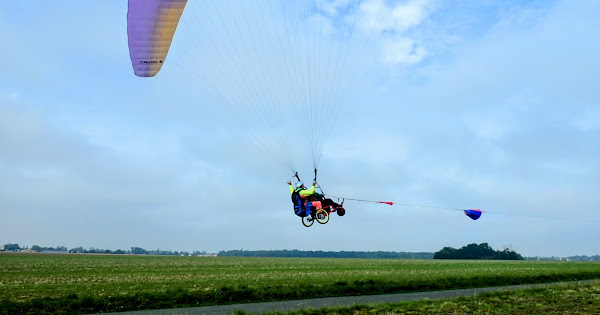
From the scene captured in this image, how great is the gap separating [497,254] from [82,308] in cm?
14083

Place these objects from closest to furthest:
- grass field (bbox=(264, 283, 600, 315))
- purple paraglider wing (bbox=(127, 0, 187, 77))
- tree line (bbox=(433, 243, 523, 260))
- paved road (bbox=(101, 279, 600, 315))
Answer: purple paraglider wing (bbox=(127, 0, 187, 77)) → grass field (bbox=(264, 283, 600, 315)) → paved road (bbox=(101, 279, 600, 315)) → tree line (bbox=(433, 243, 523, 260))

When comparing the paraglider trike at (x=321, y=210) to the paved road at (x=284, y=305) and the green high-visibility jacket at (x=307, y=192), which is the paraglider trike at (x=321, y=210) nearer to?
the green high-visibility jacket at (x=307, y=192)

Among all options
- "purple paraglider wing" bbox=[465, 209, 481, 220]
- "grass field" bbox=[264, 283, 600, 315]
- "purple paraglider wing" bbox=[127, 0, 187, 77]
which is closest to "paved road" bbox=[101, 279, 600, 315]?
"grass field" bbox=[264, 283, 600, 315]

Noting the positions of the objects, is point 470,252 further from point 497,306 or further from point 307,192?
point 307,192

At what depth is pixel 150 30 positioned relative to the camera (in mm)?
15102

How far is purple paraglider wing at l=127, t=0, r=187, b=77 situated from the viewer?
46.5 feet

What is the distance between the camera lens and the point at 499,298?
22.4m

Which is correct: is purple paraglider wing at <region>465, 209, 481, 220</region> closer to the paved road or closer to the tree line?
the paved road

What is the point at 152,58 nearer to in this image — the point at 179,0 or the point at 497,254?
the point at 179,0

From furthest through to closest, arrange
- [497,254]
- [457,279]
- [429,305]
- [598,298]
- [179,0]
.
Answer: [497,254]
[457,279]
[598,298]
[429,305]
[179,0]

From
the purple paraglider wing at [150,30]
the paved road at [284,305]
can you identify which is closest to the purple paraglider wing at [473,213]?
the paved road at [284,305]

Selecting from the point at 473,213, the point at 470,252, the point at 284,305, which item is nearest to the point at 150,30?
the point at 473,213

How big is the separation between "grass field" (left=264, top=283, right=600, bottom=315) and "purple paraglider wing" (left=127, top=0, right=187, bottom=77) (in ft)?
32.4

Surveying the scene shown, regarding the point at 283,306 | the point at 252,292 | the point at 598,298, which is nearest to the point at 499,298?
the point at 598,298
